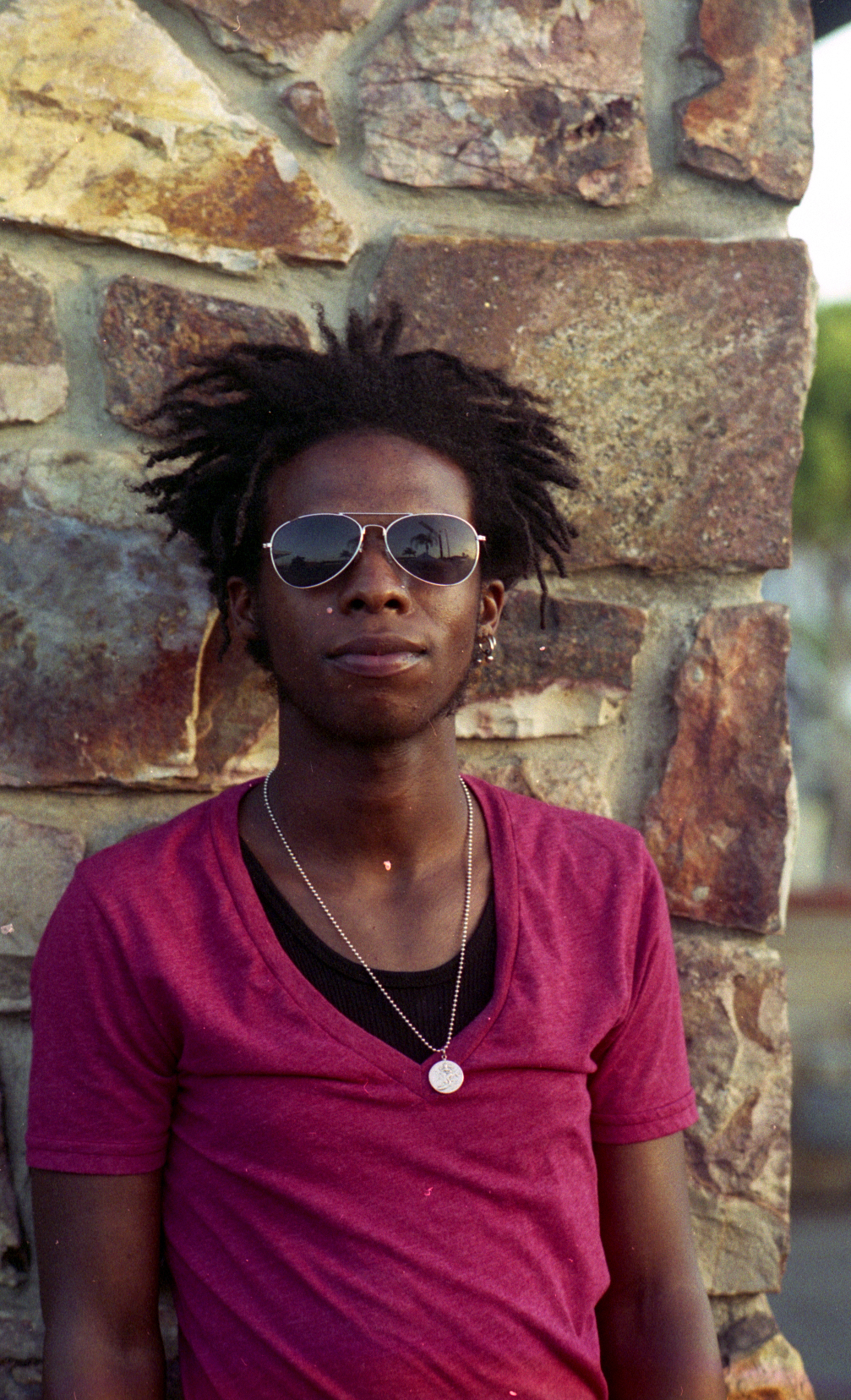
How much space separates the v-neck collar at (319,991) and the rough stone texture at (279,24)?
1145 millimetres

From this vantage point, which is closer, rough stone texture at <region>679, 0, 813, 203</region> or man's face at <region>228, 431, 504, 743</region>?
man's face at <region>228, 431, 504, 743</region>

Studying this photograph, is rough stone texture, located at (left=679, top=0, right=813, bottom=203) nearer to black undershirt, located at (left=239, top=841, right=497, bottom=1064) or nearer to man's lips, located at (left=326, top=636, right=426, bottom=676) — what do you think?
man's lips, located at (left=326, top=636, right=426, bottom=676)

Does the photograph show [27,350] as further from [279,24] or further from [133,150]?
[279,24]

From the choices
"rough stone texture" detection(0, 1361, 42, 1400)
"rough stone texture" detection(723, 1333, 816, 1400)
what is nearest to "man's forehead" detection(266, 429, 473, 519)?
"rough stone texture" detection(0, 1361, 42, 1400)

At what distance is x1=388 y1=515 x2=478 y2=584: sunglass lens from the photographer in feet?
5.23

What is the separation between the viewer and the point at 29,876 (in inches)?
72.6

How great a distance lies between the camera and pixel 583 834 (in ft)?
5.97

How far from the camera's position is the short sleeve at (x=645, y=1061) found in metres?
1.67

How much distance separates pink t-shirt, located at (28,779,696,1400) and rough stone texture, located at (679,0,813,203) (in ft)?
4.44

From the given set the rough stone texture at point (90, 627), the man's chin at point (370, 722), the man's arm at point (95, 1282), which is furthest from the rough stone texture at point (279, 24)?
the man's arm at point (95, 1282)

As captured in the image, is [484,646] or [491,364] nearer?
[484,646]

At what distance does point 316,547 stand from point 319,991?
1.90 ft

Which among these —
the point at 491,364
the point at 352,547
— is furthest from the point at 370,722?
the point at 491,364

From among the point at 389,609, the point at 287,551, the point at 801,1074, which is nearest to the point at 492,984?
the point at 389,609
